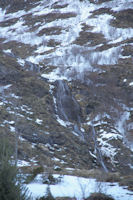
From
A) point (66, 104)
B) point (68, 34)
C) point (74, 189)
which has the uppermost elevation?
point (68, 34)

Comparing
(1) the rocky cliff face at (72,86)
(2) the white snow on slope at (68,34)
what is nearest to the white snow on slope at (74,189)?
(1) the rocky cliff face at (72,86)

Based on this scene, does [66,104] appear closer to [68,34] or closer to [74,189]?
[74,189]

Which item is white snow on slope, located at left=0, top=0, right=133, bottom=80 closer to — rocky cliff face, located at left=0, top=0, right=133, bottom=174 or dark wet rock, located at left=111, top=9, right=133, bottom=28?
rocky cliff face, located at left=0, top=0, right=133, bottom=174

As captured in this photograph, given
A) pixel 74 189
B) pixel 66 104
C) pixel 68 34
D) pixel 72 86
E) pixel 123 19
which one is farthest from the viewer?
pixel 123 19

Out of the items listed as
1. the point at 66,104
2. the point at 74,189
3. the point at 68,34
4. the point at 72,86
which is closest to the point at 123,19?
the point at 68,34

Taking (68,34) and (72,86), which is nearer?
(72,86)

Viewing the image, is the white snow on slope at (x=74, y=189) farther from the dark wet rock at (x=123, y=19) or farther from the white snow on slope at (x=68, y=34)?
the dark wet rock at (x=123, y=19)

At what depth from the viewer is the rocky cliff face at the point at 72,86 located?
21500 millimetres

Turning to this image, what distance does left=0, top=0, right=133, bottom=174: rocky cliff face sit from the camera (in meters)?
21.5

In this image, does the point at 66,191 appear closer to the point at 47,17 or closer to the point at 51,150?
the point at 51,150

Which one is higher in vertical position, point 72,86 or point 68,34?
point 68,34

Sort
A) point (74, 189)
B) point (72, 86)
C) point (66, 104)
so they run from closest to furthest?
point (74, 189), point (66, 104), point (72, 86)

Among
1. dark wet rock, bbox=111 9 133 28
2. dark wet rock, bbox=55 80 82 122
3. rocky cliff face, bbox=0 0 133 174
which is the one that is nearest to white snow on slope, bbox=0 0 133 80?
rocky cliff face, bbox=0 0 133 174

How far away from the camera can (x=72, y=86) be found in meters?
41.2
